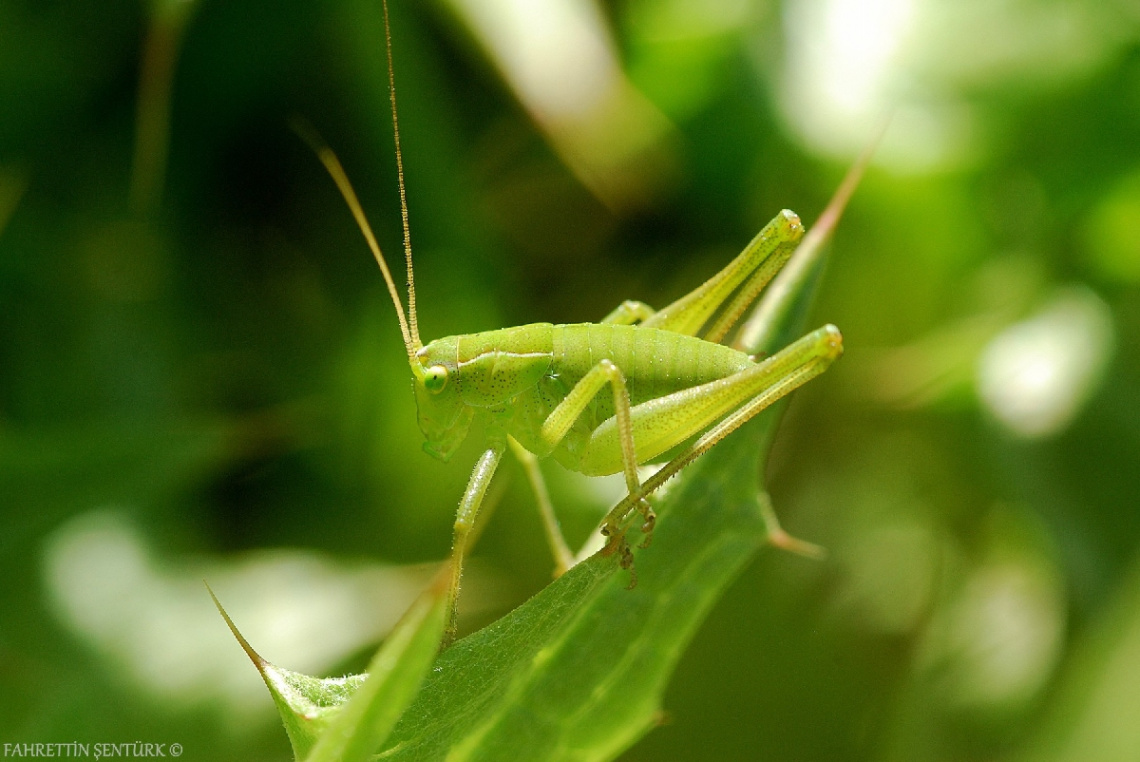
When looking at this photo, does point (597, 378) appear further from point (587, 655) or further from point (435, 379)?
point (587, 655)

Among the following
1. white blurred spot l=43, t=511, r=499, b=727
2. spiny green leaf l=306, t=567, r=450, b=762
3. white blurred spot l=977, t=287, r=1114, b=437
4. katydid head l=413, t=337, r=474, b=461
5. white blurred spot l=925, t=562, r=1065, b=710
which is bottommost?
white blurred spot l=925, t=562, r=1065, b=710

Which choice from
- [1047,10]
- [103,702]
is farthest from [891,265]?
[103,702]

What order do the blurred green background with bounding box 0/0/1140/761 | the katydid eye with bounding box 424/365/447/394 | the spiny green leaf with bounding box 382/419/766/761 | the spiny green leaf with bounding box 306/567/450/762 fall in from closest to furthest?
the spiny green leaf with bounding box 306/567/450/762
the spiny green leaf with bounding box 382/419/766/761
the katydid eye with bounding box 424/365/447/394
the blurred green background with bounding box 0/0/1140/761

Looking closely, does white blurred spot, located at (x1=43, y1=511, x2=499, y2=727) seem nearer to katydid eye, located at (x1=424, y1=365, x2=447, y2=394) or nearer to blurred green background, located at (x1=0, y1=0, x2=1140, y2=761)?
blurred green background, located at (x1=0, y1=0, x2=1140, y2=761)

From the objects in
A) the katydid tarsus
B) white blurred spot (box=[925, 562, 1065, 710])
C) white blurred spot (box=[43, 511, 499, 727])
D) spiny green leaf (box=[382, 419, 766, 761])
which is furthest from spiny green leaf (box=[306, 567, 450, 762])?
white blurred spot (box=[925, 562, 1065, 710])

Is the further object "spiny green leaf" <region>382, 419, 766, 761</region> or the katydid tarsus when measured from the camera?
the katydid tarsus

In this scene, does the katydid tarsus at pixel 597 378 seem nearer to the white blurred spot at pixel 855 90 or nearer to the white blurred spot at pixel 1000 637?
the white blurred spot at pixel 855 90

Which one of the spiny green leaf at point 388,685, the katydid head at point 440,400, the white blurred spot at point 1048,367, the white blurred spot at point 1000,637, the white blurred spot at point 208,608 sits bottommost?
the white blurred spot at point 1000,637

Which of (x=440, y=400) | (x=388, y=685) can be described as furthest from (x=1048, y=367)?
(x=388, y=685)

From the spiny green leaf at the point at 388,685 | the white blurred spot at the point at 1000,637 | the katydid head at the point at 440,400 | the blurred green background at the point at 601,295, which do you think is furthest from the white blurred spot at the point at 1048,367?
the spiny green leaf at the point at 388,685
